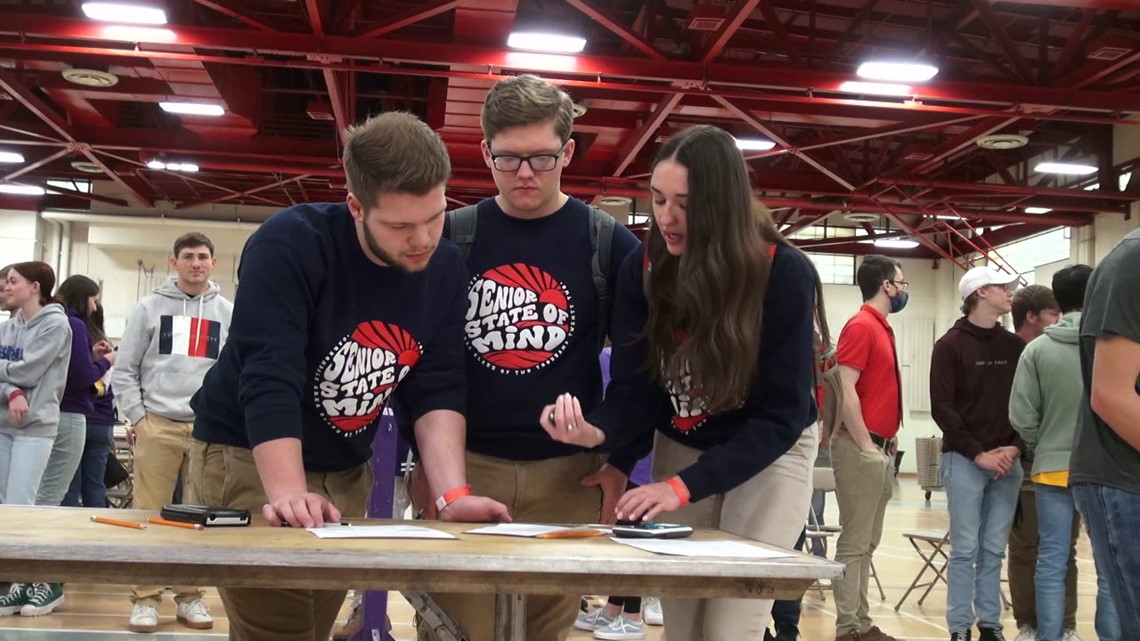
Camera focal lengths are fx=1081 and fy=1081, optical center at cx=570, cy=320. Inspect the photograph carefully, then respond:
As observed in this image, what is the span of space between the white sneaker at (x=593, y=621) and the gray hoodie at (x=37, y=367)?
9.55 feet

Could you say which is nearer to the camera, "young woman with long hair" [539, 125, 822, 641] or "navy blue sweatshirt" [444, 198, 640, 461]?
"young woman with long hair" [539, 125, 822, 641]

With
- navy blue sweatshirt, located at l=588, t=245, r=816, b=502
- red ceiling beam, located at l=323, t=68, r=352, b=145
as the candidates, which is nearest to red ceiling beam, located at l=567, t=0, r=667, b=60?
red ceiling beam, located at l=323, t=68, r=352, b=145

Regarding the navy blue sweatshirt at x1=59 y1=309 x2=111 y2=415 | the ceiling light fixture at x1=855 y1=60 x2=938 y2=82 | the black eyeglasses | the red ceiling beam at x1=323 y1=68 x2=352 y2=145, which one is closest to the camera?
the black eyeglasses

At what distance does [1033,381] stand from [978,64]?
1023cm

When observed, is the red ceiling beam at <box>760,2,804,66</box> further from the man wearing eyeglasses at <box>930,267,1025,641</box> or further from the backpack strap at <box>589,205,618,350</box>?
the backpack strap at <box>589,205,618,350</box>

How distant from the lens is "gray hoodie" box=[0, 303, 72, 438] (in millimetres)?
5453

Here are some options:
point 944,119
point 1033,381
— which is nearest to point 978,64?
point 944,119

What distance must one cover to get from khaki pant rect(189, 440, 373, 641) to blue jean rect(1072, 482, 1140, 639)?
1669mm

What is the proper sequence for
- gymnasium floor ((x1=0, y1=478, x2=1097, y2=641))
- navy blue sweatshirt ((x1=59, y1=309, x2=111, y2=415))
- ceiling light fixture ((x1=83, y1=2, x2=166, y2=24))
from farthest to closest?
ceiling light fixture ((x1=83, y1=2, x2=166, y2=24))
navy blue sweatshirt ((x1=59, y1=309, x2=111, y2=415))
gymnasium floor ((x1=0, y1=478, x2=1097, y2=641))

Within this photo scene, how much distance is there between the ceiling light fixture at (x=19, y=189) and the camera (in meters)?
17.9

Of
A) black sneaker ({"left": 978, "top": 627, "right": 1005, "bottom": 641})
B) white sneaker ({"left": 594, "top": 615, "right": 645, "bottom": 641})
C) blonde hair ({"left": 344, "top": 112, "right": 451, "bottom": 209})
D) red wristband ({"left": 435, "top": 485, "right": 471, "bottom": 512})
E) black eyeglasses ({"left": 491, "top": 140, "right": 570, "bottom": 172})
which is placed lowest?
white sneaker ({"left": 594, "top": 615, "right": 645, "bottom": 641})

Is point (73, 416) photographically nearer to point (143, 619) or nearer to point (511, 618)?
point (143, 619)

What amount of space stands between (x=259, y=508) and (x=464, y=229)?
794 mm

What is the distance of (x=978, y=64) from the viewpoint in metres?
14.0
